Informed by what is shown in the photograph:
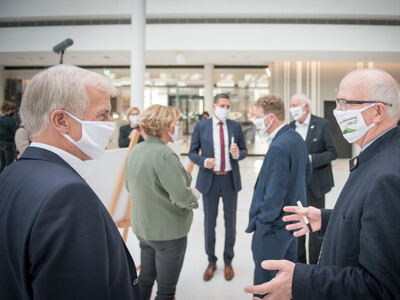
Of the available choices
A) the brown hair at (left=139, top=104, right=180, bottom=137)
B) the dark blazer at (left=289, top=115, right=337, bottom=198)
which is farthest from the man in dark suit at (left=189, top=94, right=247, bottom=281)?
the brown hair at (left=139, top=104, right=180, bottom=137)

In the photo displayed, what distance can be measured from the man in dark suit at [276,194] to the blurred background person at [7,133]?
5.72 metres

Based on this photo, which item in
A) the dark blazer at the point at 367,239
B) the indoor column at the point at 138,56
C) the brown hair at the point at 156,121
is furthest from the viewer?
the indoor column at the point at 138,56

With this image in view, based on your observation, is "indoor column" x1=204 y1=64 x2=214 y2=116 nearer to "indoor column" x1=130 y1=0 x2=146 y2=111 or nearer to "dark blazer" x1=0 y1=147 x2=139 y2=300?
"indoor column" x1=130 y1=0 x2=146 y2=111

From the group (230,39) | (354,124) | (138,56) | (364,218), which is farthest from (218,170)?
(230,39)

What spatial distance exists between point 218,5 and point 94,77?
28.1 feet

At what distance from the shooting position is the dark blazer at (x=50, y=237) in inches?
26.9

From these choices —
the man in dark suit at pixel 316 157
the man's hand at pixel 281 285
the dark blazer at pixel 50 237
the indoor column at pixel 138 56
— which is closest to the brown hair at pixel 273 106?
the man in dark suit at pixel 316 157

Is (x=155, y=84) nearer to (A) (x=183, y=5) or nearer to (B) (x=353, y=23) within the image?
(A) (x=183, y=5)

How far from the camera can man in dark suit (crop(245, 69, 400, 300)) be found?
793mm

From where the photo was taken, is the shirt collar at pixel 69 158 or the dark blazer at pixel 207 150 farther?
the dark blazer at pixel 207 150

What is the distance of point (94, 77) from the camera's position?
0.95 m

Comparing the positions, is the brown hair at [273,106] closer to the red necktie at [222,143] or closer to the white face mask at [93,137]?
the red necktie at [222,143]

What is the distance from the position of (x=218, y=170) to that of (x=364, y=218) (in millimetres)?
2152

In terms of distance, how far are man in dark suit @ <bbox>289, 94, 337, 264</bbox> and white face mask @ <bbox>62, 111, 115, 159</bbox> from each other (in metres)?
2.24
